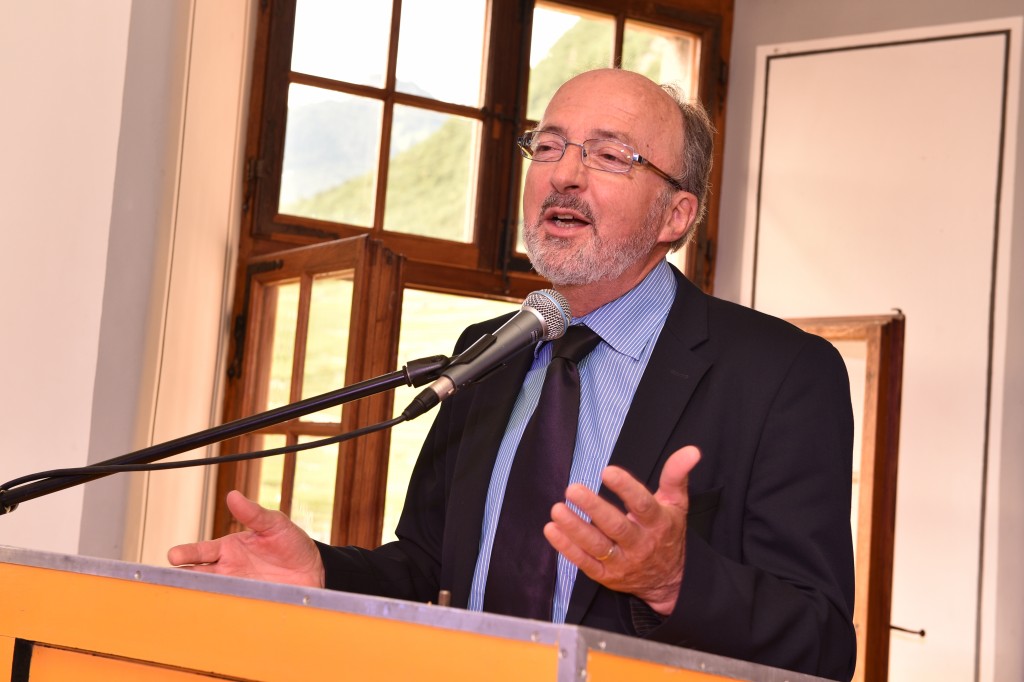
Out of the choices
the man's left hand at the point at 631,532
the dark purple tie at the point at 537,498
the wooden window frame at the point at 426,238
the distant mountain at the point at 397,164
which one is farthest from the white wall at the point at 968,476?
the man's left hand at the point at 631,532

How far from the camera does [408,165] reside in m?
3.78

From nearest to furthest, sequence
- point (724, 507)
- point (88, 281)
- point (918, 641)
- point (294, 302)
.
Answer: point (724, 507) < point (88, 281) < point (294, 302) < point (918, 641)

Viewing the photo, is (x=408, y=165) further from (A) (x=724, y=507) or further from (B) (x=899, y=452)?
(A) (x=724, y=507)

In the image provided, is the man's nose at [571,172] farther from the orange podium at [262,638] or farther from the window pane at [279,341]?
the window pane at [279,341]

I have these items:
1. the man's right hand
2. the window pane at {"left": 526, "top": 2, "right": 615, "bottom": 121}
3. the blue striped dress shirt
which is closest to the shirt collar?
the blue striped dress shirt

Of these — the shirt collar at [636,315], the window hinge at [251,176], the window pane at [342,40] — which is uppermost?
the window pane at [342,40]

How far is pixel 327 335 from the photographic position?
10.5 ft

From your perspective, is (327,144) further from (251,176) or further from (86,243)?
(86,243)

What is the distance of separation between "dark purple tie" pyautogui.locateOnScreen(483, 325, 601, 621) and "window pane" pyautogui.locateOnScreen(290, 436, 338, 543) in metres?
1.71

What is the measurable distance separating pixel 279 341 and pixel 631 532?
2609 millimetres

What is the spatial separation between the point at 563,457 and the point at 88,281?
1373 millimetres

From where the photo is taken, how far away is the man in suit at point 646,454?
1.09m

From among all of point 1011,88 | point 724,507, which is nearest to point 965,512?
point 1011,88

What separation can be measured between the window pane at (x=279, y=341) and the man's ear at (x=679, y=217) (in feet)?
5.68
